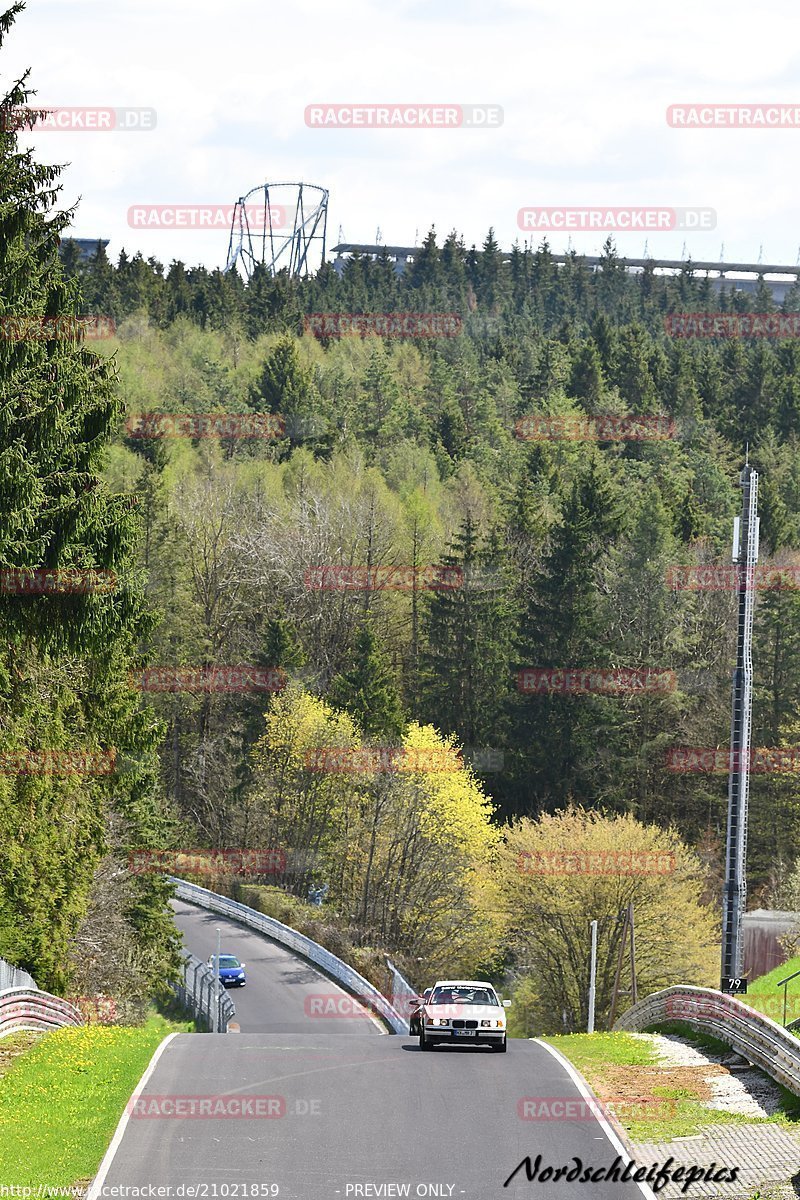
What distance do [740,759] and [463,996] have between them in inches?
319

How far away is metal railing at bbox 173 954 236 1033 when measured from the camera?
47.0 m

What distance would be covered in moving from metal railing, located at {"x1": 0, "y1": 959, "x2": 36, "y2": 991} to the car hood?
675cm

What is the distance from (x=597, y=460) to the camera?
95.6 m

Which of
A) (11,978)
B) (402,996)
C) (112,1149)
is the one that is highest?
(112,1149)

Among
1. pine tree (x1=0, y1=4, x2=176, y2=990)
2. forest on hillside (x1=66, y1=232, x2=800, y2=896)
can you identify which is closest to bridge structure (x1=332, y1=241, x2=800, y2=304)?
forest on hillside (x1=66, y1=232, x2=800, y2=896)

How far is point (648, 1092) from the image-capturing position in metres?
21.0

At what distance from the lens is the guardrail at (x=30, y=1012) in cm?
2380

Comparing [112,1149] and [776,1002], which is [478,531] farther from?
[112,1149]

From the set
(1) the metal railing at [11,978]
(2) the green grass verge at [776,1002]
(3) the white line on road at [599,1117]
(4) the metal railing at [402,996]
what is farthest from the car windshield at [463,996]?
(4) the metal railing at [402,996]

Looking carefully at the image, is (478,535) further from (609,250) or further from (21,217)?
(609,250)

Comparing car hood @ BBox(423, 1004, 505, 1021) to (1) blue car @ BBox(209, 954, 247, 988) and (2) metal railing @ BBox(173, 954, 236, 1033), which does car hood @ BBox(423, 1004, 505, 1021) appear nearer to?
(2) metal railing @ BBox(173, 954, 236, 1033)

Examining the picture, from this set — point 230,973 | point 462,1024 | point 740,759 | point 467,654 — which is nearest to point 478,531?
point 467,654

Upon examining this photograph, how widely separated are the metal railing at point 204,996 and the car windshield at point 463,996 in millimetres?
21656

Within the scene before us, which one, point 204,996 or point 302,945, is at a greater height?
point 204,996
